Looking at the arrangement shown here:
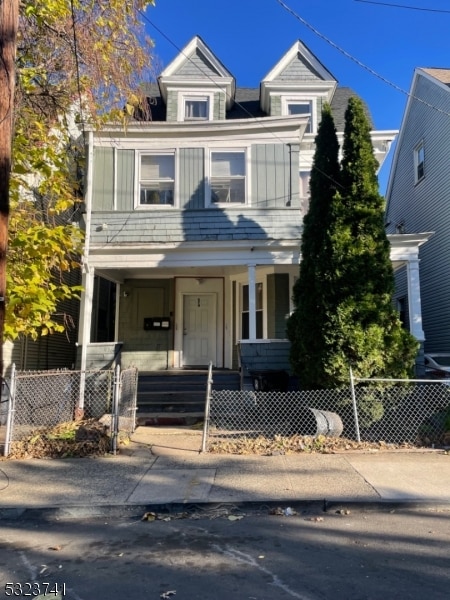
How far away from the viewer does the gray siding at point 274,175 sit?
1124cm

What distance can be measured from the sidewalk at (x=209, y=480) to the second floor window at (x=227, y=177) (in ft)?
20.4

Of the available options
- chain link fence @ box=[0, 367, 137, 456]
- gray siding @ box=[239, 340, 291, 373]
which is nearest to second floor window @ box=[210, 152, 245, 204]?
gray siding @ box=[239, 340, 291, 373]

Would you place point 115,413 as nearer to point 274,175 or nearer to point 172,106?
point 274,175

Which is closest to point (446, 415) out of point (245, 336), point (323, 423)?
Answer: point (323, 423)

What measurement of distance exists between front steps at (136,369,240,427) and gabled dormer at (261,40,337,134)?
7384 millimetres

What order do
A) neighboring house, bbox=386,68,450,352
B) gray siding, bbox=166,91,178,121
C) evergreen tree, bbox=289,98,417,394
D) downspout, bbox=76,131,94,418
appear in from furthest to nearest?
1. neighboring house, bbox=386,68,450,352
2. gray siding, bbox=166,91,178,121
3. downspout, bbox=76,131,94,418
4. evergreen tree, bbox=289,98,417,394

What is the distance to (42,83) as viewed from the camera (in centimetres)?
816

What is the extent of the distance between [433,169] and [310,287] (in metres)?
8.38

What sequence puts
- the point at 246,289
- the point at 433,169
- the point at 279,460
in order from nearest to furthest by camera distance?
the point at 279,460 < the point at 246,289 < the point at 433,169

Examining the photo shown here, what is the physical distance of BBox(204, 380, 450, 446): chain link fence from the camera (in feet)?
24.9

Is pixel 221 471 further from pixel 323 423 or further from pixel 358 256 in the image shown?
pixel 358 256

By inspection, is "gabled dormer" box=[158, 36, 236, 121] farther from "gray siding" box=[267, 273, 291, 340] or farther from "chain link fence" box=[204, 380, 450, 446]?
"chain link fence" box=[204, 380, 450, 446]

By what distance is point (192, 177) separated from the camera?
37.4 feet

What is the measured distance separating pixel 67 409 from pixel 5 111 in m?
6.64
